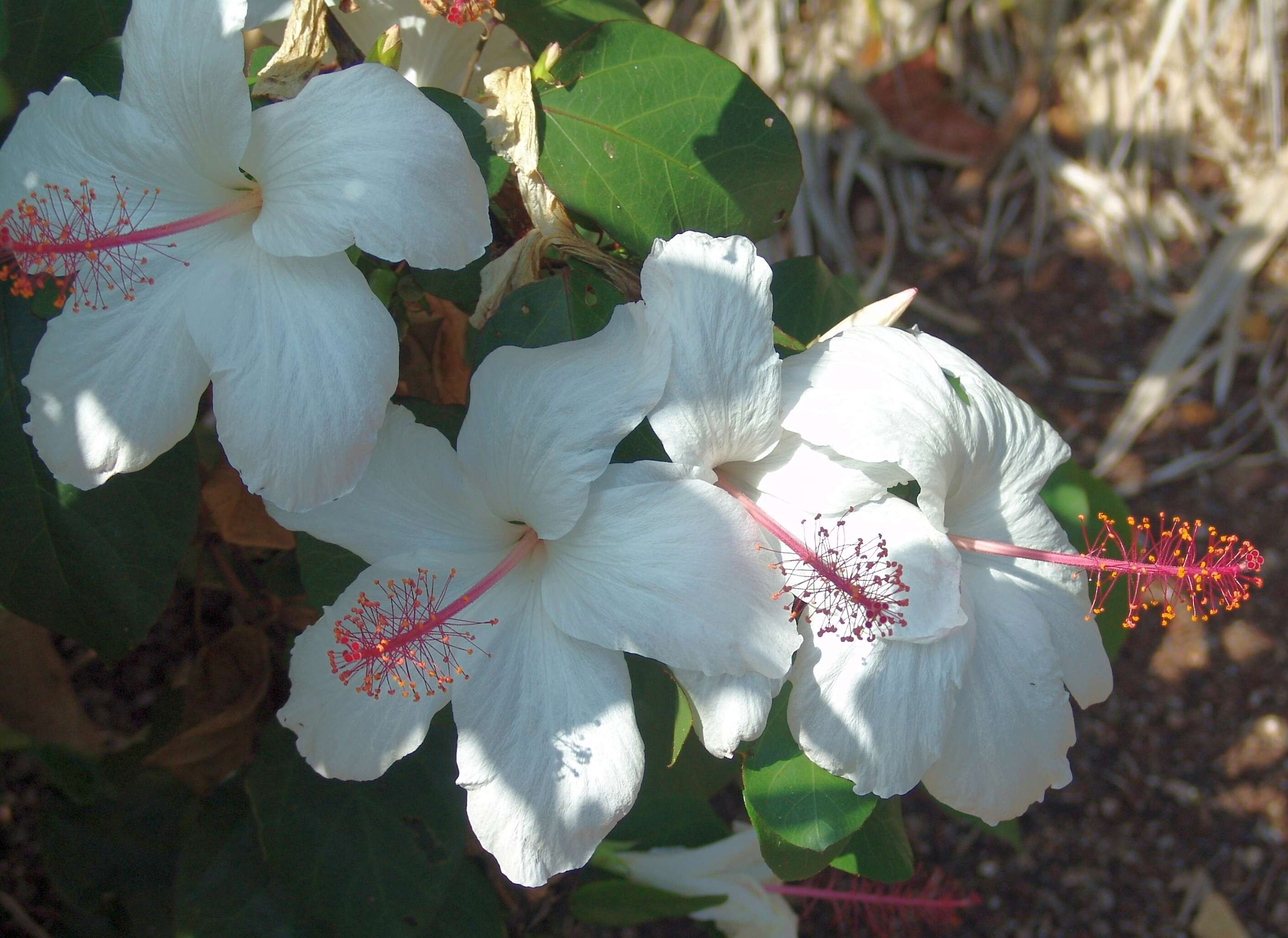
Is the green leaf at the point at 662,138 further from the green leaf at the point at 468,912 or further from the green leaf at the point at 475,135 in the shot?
the green leaf at the point at 468,912

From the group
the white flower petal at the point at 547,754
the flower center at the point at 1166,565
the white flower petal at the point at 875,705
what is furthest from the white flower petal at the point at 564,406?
the flower center at the point at 1166,565

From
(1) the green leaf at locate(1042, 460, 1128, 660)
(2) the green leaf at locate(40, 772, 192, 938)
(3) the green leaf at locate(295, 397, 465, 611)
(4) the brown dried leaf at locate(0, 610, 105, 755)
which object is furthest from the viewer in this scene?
(4) the brown dried leaf at locate(0, 610, 105, 755)

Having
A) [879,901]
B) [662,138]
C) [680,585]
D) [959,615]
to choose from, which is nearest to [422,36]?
[662,138]

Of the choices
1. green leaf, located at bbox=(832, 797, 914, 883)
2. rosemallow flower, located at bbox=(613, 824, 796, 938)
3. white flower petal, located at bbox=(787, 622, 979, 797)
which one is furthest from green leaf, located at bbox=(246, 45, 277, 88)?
rosemallow flower, located at bbox=(613, 824, 796, 938)

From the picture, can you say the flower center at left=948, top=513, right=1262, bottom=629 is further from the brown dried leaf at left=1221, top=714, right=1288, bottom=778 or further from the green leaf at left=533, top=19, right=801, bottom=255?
the brown dried leaf at left=1221, top=714, right=1288, bottom=778

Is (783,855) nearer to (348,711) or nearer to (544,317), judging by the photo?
(348,711)

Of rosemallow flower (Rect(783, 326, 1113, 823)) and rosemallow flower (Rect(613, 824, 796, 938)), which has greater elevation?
rosemallow flower (Rect(783, 326, 1113, 823))
